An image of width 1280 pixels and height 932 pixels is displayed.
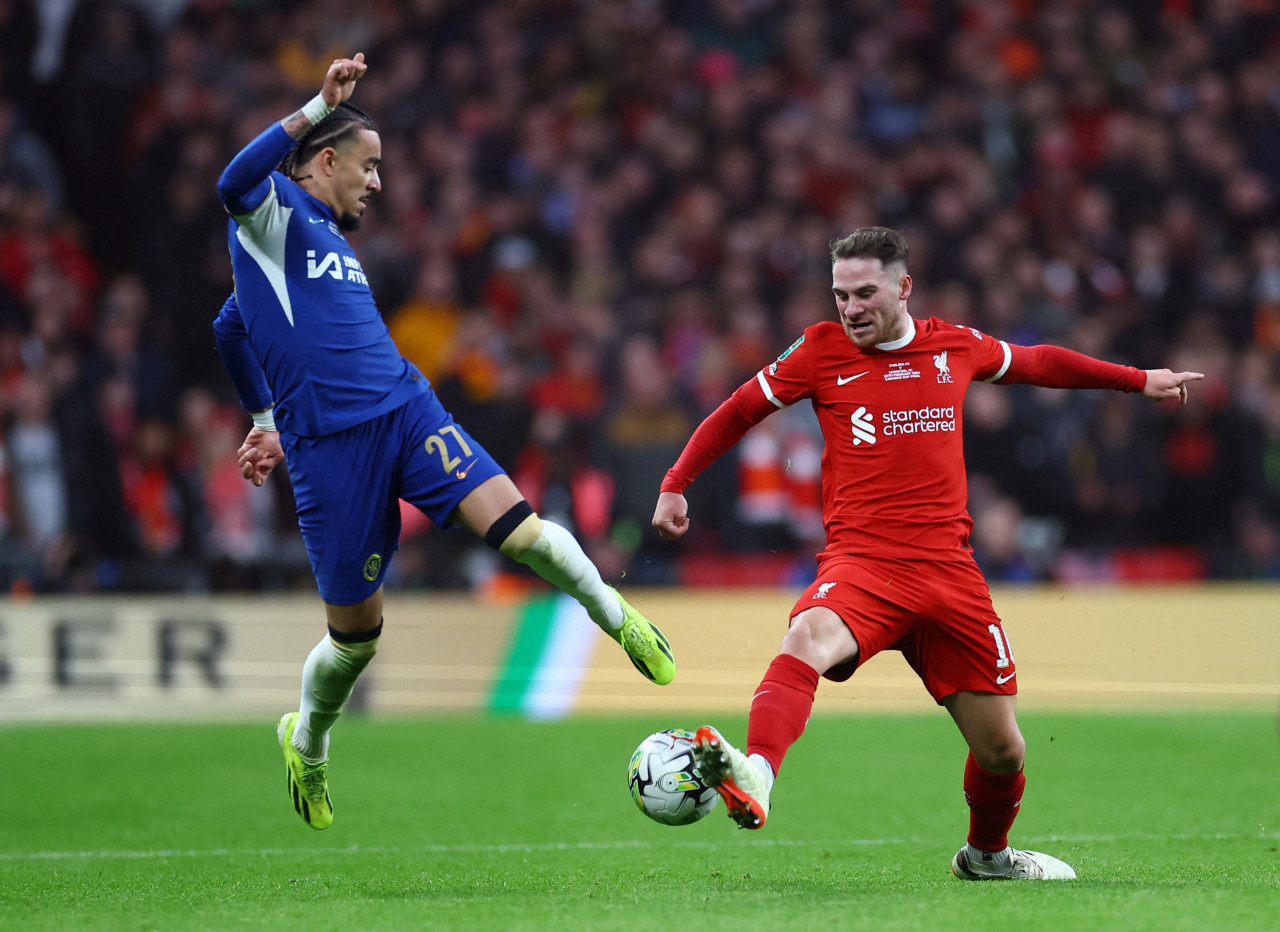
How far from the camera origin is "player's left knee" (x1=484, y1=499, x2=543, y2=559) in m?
5.38

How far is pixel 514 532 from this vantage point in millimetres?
5383

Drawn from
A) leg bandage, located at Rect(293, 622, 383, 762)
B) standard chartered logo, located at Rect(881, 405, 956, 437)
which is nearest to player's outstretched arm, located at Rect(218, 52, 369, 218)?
leg bandage, located at Rect(293, 622, 383, 762)

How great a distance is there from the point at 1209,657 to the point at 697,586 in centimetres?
379

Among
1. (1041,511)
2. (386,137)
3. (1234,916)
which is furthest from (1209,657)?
(386,137)

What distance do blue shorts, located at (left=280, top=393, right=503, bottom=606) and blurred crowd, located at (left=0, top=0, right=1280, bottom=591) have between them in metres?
6.44

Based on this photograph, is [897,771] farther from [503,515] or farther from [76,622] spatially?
[76,622]

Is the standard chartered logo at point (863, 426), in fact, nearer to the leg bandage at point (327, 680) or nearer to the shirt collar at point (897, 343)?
the shirt collar at point (897, 343)

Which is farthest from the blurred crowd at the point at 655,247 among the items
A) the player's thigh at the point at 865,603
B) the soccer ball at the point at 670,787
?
the soccer ball at the point at 670,787

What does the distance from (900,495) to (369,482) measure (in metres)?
1.78

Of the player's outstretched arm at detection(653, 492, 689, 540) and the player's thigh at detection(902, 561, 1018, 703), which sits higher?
the player's outstretched arm at detection(653, 492, 689, 540)

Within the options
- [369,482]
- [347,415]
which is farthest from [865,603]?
[347,415]

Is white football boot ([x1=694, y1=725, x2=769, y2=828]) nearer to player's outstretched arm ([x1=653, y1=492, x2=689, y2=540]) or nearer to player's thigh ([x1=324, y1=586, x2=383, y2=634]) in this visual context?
player's outstretched arm ([x1=653, y1=492, x2=689, y2=540])

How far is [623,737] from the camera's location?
1092 centimetres

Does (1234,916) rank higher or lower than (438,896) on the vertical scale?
higher
